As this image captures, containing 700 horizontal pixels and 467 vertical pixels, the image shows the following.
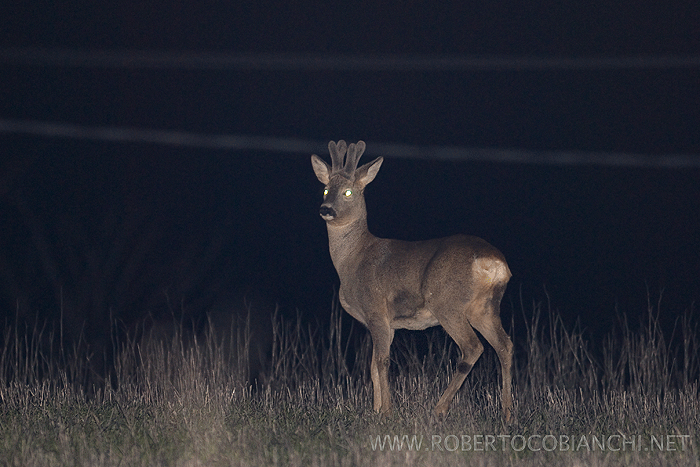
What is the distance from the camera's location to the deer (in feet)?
26.4

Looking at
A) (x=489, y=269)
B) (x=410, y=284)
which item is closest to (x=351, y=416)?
(x=410, y=284)

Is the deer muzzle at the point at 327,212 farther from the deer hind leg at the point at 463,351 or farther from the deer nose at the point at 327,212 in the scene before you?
the deer hind leg at the point at 463,351

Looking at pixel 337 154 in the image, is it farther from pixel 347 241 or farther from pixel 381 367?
pixel 381 367

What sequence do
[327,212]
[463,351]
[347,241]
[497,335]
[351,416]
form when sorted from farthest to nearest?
[347,241] < [327,212] < [497,335] < [463,351] < [351,416]

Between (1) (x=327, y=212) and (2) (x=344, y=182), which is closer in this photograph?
(1) (x=327, y=212)

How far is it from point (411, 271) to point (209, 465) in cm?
266

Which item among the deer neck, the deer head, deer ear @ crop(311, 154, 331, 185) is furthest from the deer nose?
deer ear @ crop(311, 154, 331, 185)

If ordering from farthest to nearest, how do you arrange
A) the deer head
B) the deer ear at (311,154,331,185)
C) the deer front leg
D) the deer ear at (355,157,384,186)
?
the deer ear at (311,154,331,185), the deer ear at (355,157,384,186), the deer head, the deer front leg

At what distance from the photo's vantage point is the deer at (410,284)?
26.4 feet

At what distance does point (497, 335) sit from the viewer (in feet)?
26.9

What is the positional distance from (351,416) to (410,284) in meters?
1.21

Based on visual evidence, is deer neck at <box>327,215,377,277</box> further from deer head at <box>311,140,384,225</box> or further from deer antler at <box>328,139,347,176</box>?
deer antler at <box>328,139,347,176</box>

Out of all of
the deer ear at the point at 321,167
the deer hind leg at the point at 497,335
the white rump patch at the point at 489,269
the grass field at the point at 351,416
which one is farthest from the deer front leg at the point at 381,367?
the deer ear at the point at 321,167

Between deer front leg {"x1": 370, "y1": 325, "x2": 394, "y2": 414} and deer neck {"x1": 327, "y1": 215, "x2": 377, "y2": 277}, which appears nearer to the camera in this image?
deer front leg {"x1": 370, "y1": 325, "x2": 394, "y2": 414}
